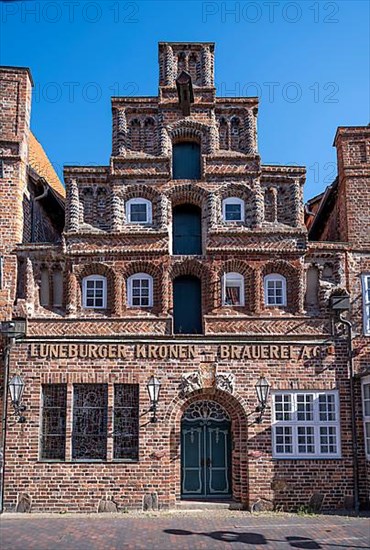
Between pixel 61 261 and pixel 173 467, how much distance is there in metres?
5.73

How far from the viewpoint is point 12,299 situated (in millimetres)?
15445

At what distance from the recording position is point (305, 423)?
583 inches

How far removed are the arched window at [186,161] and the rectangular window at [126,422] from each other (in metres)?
5.77

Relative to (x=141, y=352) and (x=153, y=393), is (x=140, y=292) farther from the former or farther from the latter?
(x=153, y=393)

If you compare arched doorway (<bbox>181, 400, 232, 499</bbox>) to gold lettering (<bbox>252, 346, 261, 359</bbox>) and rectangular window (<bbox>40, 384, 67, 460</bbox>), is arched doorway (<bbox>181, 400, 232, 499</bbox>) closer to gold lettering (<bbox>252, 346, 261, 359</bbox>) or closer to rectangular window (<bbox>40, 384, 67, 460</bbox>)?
gold lettering (<bbox>252, 346, 261, 359</bbox>)

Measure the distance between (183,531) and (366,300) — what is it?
7202 mm

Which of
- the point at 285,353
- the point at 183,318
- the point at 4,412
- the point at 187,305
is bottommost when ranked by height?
the point at 4,412

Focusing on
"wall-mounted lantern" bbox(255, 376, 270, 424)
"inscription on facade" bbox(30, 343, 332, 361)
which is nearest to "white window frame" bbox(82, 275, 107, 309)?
"inscription on facade" bbox(30, 343, 332, 361)

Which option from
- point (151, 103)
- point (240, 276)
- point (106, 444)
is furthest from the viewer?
point (151, 103)

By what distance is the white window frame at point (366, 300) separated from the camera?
50.8 ft

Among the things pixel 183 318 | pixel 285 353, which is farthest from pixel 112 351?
pixel 285 353

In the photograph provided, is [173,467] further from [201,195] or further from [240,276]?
[201,195]

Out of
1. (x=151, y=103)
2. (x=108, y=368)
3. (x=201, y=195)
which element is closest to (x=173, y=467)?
(x=108, y=368)

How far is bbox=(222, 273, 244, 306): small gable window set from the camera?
15.6m
